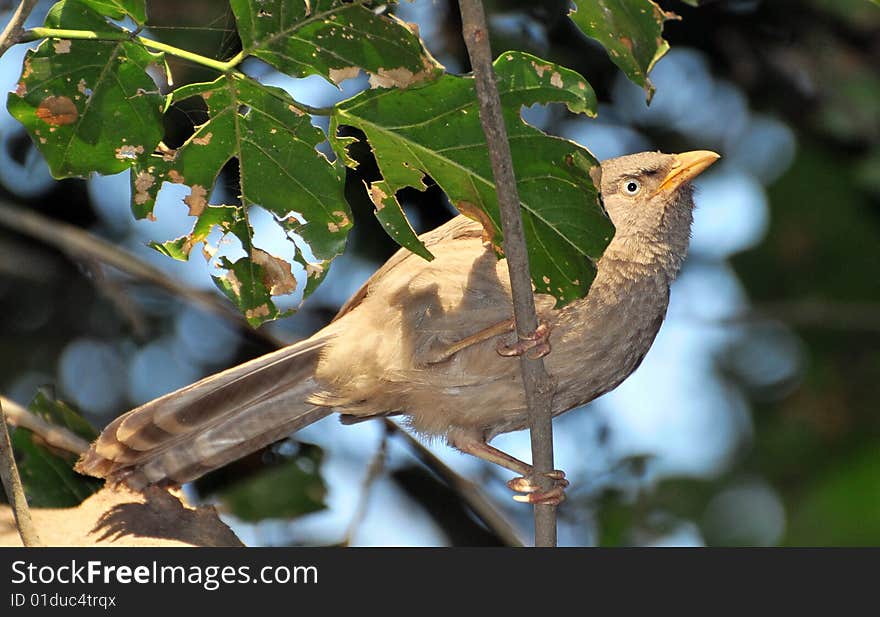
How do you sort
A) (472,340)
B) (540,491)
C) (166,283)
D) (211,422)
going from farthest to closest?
(166,283)
(211,422)
(472,340)
(540,491)

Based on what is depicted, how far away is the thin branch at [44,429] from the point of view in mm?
4688

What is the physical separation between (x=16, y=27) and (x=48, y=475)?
246 cm

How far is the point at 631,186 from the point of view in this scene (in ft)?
16.1

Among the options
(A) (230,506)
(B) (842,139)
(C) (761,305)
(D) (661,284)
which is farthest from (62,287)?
(B) (842,139)

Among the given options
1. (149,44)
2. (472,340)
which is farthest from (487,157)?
(472,340)

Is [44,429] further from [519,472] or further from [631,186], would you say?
[631,186]

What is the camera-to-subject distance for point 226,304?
5824 mm

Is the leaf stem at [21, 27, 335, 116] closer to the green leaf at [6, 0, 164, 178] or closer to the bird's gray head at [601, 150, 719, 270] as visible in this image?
the green leaf at [6, 0, 164, 178]

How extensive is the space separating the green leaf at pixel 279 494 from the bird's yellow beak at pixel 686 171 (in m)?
2.17

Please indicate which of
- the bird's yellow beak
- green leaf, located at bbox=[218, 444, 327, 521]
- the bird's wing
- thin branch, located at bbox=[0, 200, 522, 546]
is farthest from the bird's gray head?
green leaf, located at bbox=[218, 444, 327, 521]

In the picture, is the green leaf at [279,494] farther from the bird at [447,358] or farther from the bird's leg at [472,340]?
the bird's leg at [472,340]

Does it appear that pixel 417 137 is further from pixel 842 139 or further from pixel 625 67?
pixel 842 139

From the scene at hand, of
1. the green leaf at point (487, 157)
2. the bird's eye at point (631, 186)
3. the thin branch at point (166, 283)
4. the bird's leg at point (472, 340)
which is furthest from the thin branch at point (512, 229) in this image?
the thin branch at point (166, 283)

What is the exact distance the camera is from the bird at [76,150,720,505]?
4.48 metres
